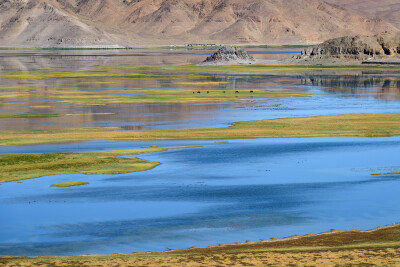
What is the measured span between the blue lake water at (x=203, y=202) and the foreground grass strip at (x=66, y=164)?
0.74m

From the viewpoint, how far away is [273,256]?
15.5 m

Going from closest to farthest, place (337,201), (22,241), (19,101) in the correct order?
1. (22,241)
2. (337,201)
3. (19,101)

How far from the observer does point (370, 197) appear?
2233cm

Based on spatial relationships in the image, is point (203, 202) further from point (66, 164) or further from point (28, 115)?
point (28, 115)

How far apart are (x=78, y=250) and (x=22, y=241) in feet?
5.39

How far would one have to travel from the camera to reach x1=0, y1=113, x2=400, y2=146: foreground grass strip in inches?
1393

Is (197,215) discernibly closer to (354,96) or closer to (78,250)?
(78,250)

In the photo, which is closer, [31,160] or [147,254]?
[147,254]

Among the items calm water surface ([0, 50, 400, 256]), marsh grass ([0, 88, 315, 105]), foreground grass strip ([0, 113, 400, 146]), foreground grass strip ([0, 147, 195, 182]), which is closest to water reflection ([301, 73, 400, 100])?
marsh grass ([0, 88, 315, 105])

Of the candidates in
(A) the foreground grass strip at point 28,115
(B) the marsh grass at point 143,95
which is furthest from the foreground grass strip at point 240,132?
(B) the marsh grass at point 143,95

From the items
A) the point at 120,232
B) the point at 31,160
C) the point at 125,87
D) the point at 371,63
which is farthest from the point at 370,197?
the point at 371,63

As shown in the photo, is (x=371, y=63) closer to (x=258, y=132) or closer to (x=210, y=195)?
(x=258, y=132)

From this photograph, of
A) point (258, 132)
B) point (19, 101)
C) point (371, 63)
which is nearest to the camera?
point (258, 132)

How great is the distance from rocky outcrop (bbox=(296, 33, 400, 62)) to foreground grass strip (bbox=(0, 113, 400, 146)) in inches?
3295
